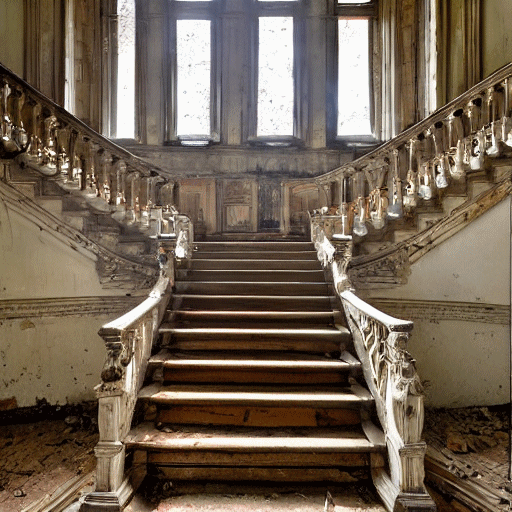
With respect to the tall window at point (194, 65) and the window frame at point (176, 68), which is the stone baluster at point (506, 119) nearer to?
the window frame at point (176, 68)

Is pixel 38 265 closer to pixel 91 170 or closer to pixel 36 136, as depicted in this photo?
pixel 91 170

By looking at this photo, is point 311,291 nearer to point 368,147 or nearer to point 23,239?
point 23,239

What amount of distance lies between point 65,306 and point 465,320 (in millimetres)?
5222

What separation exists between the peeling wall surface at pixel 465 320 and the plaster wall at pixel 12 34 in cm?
682

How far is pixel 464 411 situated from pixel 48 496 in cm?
478

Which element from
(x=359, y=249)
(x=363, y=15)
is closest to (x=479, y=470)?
(x=359, y=249)

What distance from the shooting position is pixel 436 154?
16.0 ft

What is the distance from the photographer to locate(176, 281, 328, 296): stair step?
14.4 feet

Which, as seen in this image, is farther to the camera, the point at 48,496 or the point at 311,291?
the point at 311,291

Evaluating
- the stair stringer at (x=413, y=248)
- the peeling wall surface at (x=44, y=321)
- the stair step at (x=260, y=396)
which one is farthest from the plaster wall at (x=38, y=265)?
the stair stringer at (x=413, y=248)

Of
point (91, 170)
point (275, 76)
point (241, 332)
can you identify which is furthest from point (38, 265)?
point (275, 76)

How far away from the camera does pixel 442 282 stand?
17.0ft

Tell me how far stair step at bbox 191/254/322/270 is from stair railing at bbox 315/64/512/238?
0.87 meters

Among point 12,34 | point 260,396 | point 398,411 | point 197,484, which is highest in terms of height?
point 12,34
